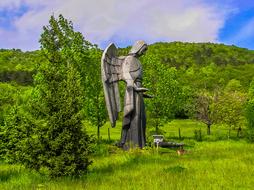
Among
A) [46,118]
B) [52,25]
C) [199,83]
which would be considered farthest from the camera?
[199,83]

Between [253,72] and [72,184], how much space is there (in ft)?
418

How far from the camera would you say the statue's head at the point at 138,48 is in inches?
867

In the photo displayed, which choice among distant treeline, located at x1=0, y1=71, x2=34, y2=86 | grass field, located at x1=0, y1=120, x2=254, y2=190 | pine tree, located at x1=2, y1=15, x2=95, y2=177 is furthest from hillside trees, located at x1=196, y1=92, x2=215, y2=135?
distant treeline, located at x1=0, y1=71, x2=34, y2=86

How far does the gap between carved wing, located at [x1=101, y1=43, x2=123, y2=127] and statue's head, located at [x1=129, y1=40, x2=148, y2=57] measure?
0.80 m

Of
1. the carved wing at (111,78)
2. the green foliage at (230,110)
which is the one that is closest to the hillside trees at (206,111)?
the green foliage at (230,110)

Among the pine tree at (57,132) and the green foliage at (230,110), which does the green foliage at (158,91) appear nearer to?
the green foliage at (230,110)

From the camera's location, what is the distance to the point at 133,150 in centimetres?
2011

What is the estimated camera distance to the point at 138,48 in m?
22.1

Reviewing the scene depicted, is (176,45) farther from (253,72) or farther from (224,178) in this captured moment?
(224,178)

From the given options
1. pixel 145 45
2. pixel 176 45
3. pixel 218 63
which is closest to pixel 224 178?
pixel 145 45

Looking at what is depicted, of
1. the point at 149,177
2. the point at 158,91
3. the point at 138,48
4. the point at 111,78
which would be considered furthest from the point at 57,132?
the point at 158,91

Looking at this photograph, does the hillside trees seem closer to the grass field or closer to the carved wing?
the carved wing

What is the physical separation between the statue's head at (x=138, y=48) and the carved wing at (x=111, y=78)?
2.61 feet

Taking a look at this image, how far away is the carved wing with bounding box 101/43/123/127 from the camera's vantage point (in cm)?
2080
